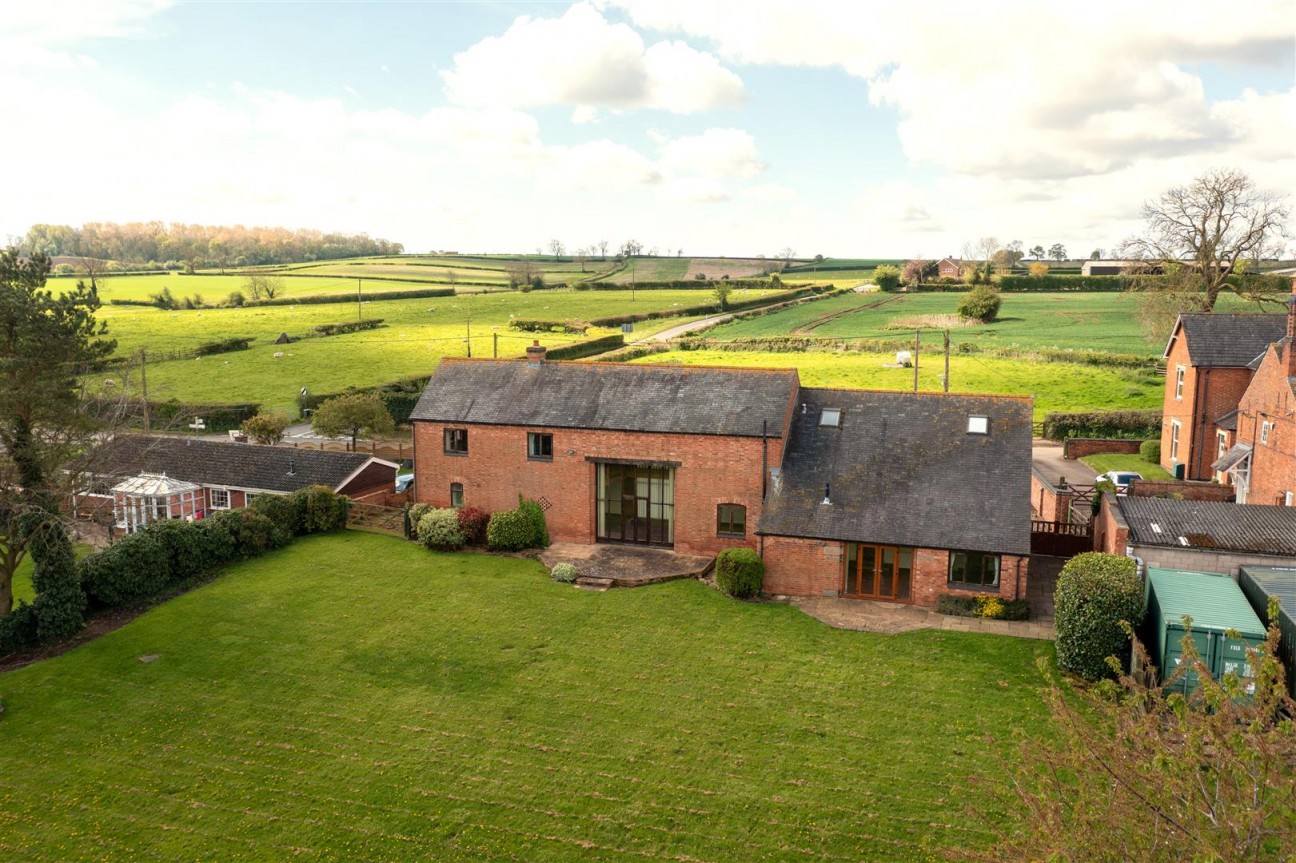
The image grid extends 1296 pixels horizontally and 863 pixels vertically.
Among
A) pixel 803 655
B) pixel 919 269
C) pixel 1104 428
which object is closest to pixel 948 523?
pixel 803 655

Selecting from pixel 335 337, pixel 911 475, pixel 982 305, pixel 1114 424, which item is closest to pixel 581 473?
pixel 911 475

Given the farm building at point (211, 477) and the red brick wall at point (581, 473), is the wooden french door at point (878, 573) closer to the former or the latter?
the red brick wall at point (581, 473)

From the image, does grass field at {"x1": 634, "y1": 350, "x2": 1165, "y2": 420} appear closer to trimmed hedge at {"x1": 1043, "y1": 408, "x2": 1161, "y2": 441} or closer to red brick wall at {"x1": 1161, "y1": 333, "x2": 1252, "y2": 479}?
trimmed hedge at {"x1": 1043, "y1": 408, "x2": 1161, "y2": 441}

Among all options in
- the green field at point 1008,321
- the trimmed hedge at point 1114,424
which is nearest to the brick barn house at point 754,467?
the trimmed hedge at point 1114,424

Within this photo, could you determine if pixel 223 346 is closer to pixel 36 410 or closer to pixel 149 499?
pixel 149 499

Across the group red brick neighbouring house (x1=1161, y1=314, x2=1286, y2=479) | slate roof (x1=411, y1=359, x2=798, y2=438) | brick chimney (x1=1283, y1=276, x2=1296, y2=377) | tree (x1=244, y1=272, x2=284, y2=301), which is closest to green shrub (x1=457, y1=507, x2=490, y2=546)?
slate roof (x1=411, y1=359, x2=798, y2=438)
